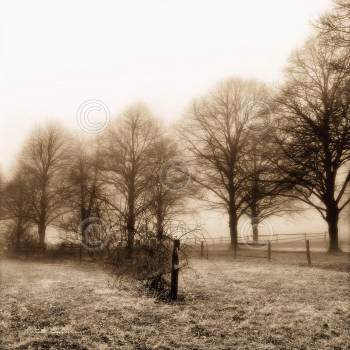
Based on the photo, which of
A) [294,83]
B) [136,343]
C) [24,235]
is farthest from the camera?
[24,235]

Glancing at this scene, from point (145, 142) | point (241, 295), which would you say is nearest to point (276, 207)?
point (145, 142)

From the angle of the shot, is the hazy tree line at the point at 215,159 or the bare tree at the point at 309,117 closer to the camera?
the hazy tree line at the point at 215,159

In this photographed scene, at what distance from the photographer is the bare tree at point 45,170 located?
100ft

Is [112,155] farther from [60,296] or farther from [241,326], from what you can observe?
[241,326]

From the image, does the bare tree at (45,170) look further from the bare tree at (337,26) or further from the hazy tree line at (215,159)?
the bare tree at (337,26)

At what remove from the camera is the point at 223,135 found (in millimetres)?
25156

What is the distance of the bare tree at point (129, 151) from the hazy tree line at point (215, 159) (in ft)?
0.25

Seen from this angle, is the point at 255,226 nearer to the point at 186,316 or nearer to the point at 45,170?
the point at 45,170

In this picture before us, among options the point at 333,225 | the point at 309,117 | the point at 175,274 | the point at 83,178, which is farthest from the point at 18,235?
the point at 175,274

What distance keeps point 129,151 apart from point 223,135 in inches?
278

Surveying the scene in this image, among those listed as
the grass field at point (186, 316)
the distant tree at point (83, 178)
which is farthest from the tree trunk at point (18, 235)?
the grass field at point (186, 316)

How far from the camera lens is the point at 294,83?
18047mm

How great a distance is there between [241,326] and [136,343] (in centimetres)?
183

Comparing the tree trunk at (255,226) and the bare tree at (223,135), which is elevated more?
the bare tree at (223,135)
